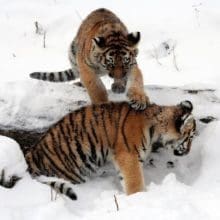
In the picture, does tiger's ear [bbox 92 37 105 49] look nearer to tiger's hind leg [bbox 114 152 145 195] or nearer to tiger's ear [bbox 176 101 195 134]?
tiger's ear [bbox 176 101 195 134]

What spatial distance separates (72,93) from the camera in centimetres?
458

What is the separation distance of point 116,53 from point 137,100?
1.47ft

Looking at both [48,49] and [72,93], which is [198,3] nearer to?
[48,49]

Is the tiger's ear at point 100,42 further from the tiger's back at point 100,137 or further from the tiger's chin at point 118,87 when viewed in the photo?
the tiger's back at point 100,137

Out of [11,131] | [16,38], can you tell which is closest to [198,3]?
[16,38]

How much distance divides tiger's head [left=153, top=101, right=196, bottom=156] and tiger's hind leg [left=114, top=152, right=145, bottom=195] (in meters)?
0.25

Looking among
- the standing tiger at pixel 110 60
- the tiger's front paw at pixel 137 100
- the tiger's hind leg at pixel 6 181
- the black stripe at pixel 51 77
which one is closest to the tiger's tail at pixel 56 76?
the black stripe at pixel 51 77

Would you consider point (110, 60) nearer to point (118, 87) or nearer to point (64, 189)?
point (118, 87)

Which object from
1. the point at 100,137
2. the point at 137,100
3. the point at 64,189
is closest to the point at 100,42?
the point at 137,100

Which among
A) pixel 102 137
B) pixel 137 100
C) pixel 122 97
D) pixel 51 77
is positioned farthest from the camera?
pixel 51 77

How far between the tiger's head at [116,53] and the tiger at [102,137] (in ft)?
1.45

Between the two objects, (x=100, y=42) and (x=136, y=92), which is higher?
(x=100, y=42)

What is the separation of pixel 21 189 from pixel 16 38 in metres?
3.48

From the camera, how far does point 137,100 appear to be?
13.0 ft
